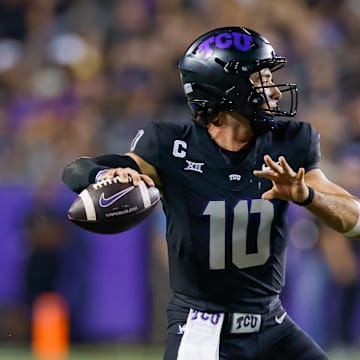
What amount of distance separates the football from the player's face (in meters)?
0.63

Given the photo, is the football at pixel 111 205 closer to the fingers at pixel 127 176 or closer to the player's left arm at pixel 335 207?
the fingers at pixel 127 176

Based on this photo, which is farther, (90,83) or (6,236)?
(90,83)

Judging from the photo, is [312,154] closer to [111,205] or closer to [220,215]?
[220,215]

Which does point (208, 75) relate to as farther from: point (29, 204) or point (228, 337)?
point (29, 204)

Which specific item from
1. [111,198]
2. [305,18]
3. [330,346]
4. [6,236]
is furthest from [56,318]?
[111,198]

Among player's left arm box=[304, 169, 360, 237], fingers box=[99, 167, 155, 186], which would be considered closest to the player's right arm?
fingers box=[99, 167, 155, 186]

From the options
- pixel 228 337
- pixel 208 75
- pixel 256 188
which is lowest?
pixel 228 337

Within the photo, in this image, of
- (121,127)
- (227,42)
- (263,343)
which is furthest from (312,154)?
(121,127)

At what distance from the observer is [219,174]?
4141 millimetres

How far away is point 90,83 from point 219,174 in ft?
17.2

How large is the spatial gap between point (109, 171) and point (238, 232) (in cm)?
54

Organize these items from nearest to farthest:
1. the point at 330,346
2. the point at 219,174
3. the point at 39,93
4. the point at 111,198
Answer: the point at 111,198, the point at 219,174, the point at 330,346, the point at 39,93

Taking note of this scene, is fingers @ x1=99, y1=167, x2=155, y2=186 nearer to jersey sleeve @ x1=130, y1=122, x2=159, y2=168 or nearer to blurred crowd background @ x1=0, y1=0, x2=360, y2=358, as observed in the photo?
jersey sleeve @ x1=130, y1=122, x2=159, y2=168

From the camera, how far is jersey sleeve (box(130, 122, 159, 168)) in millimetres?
4172
